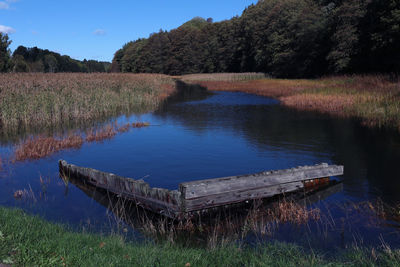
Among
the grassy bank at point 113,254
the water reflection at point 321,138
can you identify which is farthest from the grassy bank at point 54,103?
the grassy bank at point 113,254

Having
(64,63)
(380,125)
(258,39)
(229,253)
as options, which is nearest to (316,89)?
(380,125)

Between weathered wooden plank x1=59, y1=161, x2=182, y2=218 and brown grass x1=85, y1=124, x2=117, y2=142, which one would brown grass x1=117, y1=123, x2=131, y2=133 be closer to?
brown grass x1=85, y1=124, x2=117, y2=142

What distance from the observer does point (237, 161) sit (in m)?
13.2

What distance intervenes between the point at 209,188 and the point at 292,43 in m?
60.8

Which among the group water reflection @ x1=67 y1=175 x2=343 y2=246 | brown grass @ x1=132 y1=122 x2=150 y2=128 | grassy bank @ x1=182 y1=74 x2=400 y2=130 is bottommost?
water reflection @ x1=67 y1=175 x2=343 y2=246

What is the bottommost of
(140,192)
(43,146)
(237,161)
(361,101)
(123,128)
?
(237,161)

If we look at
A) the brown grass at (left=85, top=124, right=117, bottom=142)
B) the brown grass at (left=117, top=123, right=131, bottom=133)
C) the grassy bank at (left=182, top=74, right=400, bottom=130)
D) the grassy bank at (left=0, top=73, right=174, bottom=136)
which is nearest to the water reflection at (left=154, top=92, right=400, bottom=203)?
the grassy bank at (left=182, top=74, right=400, bottom=130)

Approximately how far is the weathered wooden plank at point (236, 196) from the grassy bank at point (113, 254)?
163 cm

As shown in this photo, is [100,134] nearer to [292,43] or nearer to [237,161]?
[237,161]

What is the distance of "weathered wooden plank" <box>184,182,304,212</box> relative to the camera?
7.57 meters

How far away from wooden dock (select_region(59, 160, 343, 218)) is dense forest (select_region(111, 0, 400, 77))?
31093 millimetres

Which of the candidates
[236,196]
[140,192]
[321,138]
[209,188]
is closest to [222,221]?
[236,196]

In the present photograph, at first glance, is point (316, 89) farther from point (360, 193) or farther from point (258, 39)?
point (258, 39)

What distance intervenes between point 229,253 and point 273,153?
29.8ft
